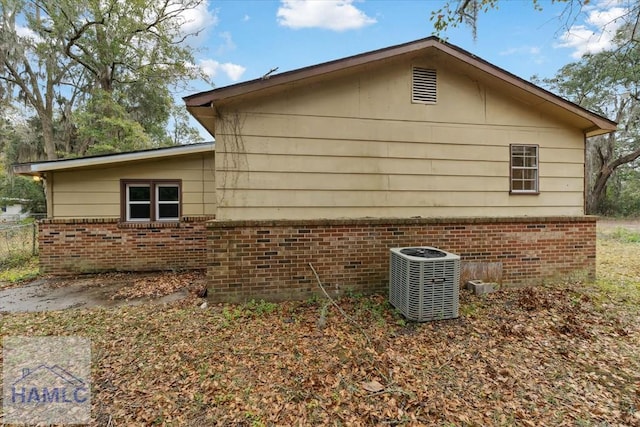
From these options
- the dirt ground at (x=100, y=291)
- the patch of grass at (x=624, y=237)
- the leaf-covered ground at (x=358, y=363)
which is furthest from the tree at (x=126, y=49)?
the patch of grass at (x=624, y=237)

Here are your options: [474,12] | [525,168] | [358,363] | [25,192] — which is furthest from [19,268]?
[25,192]

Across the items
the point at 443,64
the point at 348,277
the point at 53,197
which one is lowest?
the point at 348,277

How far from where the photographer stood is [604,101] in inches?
752

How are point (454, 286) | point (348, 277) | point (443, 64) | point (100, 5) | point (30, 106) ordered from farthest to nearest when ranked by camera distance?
point (30, 106), point (100, 5), point (443, 64), point (348, 277), point (454, 286)

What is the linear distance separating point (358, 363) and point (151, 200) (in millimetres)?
6347

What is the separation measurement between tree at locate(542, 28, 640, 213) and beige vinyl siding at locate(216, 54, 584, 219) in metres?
17.2

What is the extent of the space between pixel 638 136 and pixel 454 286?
27941mm

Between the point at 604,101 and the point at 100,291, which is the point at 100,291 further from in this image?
the point at 604,101

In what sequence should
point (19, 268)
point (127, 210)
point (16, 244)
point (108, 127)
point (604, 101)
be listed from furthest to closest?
point (604, 101), point (108, 127), point (16, 244), point (19, 268), point (127, 210)

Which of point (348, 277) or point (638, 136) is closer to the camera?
point (348, 277)

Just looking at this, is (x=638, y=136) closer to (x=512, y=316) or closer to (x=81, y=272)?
(x=512, y=316)

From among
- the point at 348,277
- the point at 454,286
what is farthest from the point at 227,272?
the point at 454,286

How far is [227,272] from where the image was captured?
14.8 ft

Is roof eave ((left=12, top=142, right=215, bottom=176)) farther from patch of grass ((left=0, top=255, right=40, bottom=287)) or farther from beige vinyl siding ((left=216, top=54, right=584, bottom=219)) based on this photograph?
beige vinyl siding ((left=216, top=54, right=584, bottom=219))
